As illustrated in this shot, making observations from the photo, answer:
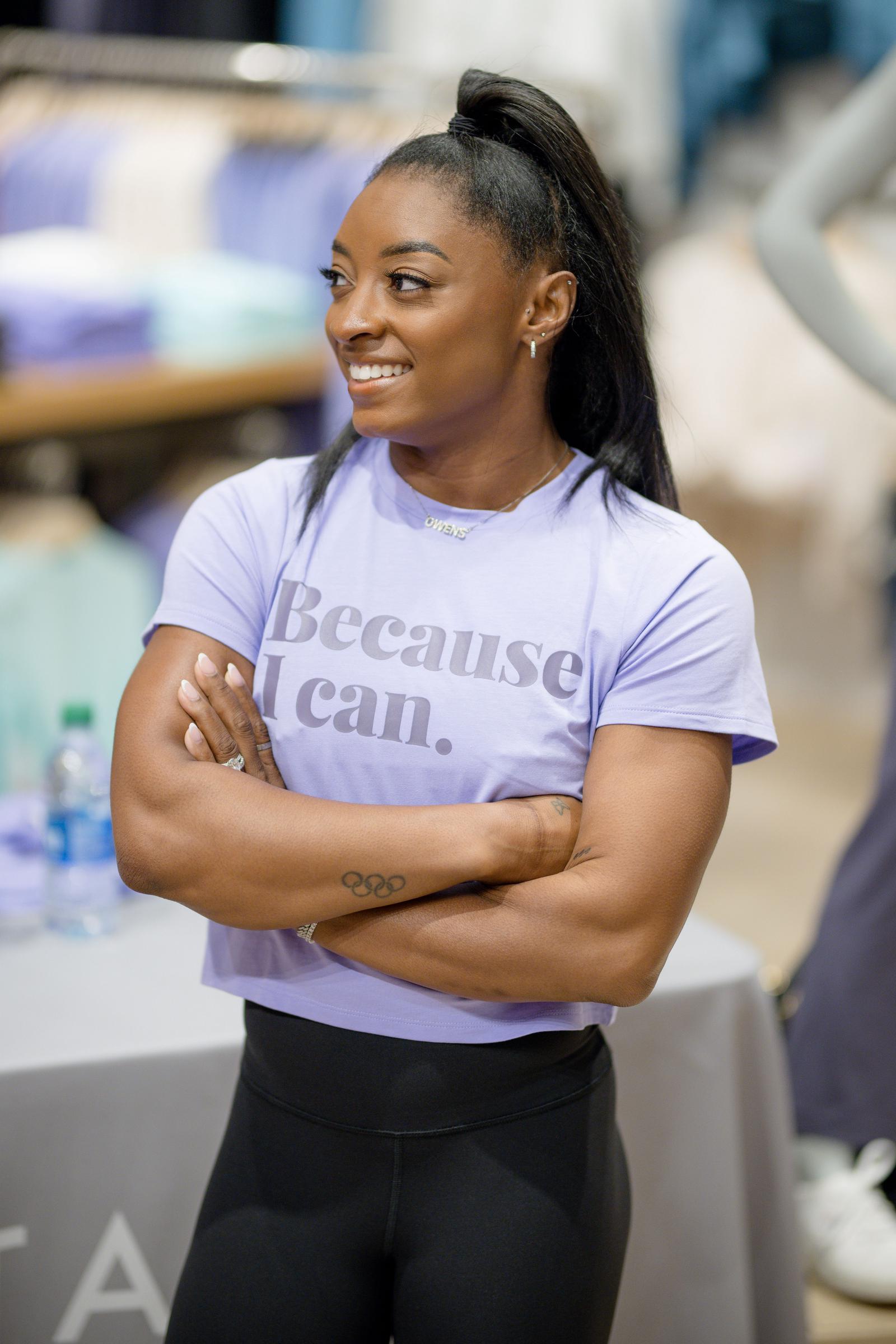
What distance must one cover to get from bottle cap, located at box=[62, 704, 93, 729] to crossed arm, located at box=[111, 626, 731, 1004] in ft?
2.37

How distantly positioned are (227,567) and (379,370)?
22cm

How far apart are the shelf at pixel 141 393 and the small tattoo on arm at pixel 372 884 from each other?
87.2 inches

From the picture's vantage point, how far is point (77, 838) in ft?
5.72

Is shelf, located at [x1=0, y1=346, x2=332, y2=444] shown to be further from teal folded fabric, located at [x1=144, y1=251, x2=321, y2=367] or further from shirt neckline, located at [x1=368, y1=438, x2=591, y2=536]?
shirt neckline, located at [x1=368, y1=438, x2=591, y2=536]

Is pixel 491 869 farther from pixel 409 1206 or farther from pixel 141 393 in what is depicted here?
pixel 141 393

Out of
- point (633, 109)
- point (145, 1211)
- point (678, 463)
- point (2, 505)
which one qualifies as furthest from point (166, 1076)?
point (633, 109)

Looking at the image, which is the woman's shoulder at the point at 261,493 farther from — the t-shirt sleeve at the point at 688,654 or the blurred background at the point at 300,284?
the blurred background at the point at 300,284

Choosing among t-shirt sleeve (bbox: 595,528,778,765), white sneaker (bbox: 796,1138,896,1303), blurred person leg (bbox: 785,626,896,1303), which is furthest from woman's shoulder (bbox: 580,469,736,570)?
white sneaker (bbox: 796,1138,896,1303)

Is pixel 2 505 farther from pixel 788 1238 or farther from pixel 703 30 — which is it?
pixel 703 30

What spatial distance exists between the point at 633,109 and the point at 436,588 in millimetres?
3687

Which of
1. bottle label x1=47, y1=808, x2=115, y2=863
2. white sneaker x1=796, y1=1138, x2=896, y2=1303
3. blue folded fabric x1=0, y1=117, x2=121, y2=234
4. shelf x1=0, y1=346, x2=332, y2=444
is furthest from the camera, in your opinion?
blue folded fabric x1=0, y1=117, x2=121, y2=234

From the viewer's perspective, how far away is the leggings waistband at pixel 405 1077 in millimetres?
1146

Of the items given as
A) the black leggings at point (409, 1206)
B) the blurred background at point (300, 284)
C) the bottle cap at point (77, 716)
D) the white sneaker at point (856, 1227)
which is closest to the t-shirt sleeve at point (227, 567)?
the black leggings at point (409, 1206)

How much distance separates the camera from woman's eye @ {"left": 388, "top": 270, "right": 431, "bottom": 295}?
109cm
